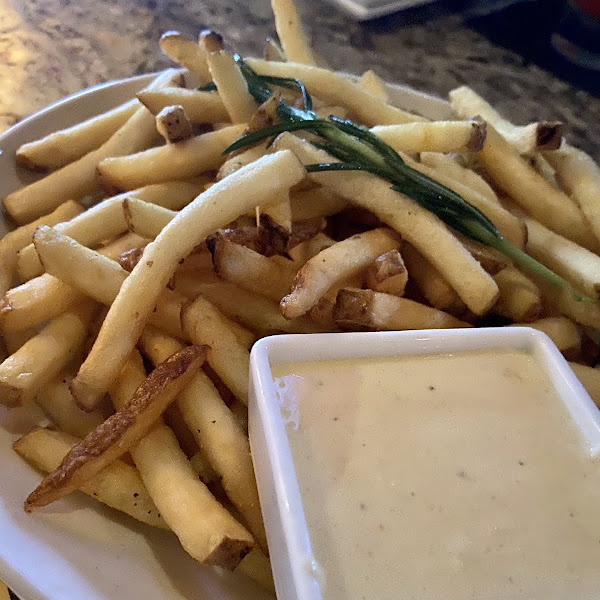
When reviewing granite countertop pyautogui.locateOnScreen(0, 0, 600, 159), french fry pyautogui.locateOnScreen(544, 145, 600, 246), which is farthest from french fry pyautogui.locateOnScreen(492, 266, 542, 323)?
granite countertop pyautogui.locateOnScreen(0, 0, 600, 159)

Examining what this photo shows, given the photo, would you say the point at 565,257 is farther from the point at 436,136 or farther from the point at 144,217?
the point at 144,217

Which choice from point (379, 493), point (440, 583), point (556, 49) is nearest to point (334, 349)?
point (379, 493)

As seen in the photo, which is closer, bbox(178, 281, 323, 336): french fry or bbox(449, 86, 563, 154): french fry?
bbox(178, 281, 323, 336): french fry

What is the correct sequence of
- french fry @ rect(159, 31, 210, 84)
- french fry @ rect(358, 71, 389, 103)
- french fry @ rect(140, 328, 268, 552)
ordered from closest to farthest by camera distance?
french fry @ rect(140, 328, 268, 552) < french fry @ rect(159, 31, 210, 84) < french fry @ rect(358, 71, 389, 103)

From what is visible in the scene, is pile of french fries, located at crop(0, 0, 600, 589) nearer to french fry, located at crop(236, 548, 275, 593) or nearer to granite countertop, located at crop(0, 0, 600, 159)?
french fry, located at crop(236, 548, 275, 593)

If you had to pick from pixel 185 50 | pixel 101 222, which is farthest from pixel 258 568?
pixel 185 50

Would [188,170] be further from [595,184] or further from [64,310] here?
[595,184]
